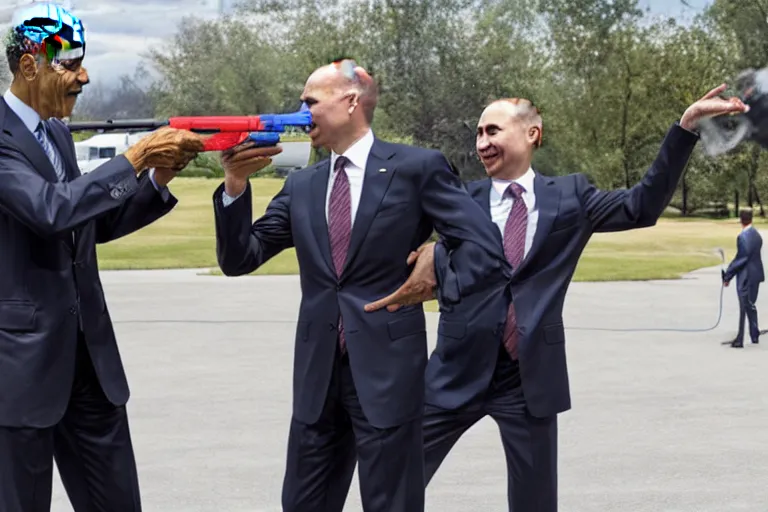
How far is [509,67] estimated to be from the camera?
140 feet

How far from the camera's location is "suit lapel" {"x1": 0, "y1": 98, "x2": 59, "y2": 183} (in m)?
4.44

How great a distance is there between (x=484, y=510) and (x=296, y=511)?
283 centimetres

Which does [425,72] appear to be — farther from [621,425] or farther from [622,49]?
[621,425]

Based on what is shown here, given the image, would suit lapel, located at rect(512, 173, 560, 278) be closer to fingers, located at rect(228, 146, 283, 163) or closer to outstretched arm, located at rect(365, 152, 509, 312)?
outstretched arm, located at rect(365, 152, 509, 312)

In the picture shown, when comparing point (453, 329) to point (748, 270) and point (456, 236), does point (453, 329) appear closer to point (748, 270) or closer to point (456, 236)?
point (456, 236)

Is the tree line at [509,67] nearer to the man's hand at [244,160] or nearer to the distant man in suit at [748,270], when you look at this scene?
the distant man in suit at [748,270]

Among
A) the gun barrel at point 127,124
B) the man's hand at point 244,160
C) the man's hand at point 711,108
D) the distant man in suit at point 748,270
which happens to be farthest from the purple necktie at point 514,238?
the distant man in suit at point 748,270

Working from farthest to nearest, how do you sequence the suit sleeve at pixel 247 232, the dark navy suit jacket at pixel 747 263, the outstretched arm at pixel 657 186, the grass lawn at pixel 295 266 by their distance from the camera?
the grass lawn at pixel 295 266 < the dark navy suit jacket at pixel 747 263 < the outstretched arm at pixel 657 186 < the suit sleeve at pixel 247 232

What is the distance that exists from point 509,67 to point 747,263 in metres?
26.4

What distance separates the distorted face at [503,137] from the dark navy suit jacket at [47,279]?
71.1 inches

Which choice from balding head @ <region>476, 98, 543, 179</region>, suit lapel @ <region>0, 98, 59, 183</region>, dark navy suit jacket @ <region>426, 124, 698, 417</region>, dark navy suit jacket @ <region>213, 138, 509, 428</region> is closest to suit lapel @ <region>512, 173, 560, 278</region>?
dark navy suit jacket @ <region>426, 124, 698, 417</region>

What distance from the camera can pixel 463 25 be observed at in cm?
4138

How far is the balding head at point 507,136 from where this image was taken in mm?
5996

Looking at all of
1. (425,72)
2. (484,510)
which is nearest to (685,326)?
(484,510)
